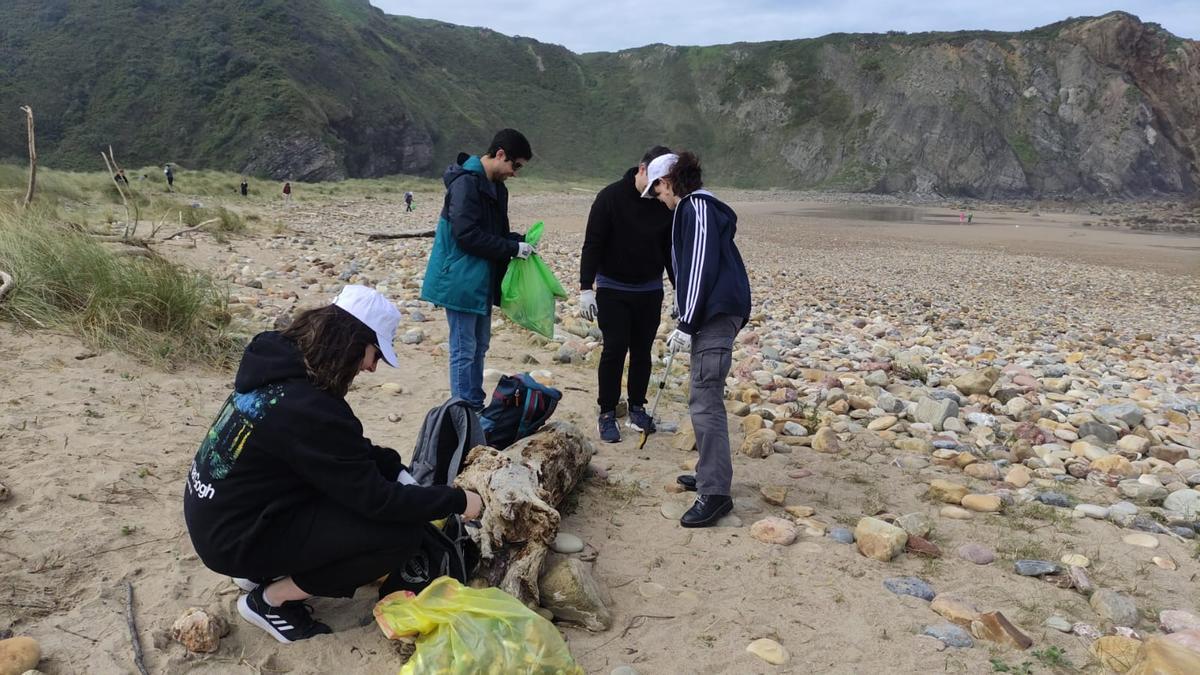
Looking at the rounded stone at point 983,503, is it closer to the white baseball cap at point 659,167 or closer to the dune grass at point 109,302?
the white baseball cap at point 659,167

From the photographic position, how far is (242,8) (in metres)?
62.0

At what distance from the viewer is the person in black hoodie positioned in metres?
2.37

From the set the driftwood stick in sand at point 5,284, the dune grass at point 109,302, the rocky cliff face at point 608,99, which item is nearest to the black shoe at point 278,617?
the dune grass at point 109,302

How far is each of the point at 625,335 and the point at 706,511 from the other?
1.44 metres

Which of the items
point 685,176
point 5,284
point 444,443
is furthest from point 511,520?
point 5,284

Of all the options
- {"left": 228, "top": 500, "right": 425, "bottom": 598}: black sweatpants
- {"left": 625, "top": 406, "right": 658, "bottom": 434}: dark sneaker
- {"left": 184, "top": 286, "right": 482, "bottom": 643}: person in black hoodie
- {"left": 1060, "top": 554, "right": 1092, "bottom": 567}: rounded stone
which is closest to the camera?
{"left": 184, "top": 286, "right": 482, "bottom": 643}: person in black hoodie

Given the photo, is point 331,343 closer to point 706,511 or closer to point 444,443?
point 444,443

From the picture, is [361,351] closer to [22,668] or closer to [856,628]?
[22,668]

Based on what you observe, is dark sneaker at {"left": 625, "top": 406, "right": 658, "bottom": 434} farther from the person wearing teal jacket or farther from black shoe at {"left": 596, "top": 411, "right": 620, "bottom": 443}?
the person wearing teal jacket

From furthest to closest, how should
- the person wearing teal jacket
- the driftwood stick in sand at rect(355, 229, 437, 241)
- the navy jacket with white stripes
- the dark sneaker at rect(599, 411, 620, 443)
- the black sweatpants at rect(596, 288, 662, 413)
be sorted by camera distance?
the driftwood stick in sand at rect(355, 229, 437, 241) → the dark sneaker at rect(599, 411, 620, 443) → the black sweatpants at rect(596, 288, 662, 413) → the person wearing teal jacket → the navy jacket with white stripes

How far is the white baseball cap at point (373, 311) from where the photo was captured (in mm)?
2461

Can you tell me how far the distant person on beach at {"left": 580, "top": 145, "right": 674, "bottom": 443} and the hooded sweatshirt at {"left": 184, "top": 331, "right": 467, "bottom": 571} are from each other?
95.4 inches

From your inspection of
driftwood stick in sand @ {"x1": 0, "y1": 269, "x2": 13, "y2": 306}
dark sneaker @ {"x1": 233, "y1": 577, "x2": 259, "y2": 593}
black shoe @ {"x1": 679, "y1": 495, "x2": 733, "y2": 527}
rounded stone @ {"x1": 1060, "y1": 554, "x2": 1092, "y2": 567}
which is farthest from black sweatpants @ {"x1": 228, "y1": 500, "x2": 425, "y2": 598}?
driftwood stick in sand @ {"x1": 0, "y1": 269, "x2": 13, "y2": 306}

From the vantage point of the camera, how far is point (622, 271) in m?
→ 4.66
